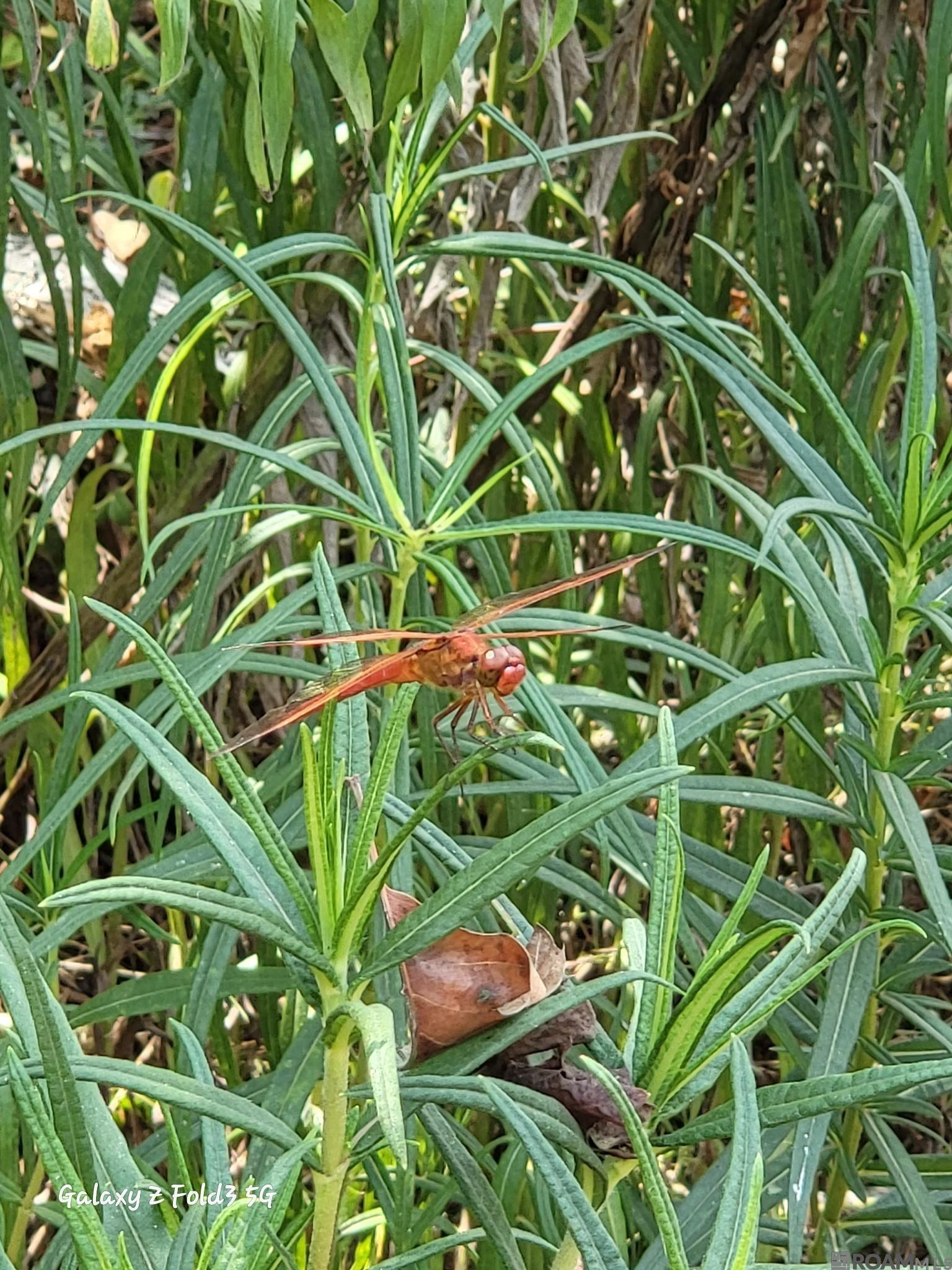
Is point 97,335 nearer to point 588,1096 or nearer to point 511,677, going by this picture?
point 511,677

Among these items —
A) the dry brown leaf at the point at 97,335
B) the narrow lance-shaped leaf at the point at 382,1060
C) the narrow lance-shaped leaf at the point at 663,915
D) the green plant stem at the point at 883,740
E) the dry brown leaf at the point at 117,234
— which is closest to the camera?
the narrow lance-shaped leaf at the point at 382,1060

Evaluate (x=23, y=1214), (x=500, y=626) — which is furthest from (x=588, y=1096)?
(x=23, y=1214)

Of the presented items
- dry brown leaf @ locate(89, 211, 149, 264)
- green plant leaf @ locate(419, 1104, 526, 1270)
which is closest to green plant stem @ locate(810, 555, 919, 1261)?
green plant leaf @ locate(419, 1104, 526, 1270)

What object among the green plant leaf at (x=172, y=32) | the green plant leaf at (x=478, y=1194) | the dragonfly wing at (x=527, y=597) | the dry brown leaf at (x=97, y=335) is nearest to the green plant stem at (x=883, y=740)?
the dragonfly wing at (x=527, y=597)

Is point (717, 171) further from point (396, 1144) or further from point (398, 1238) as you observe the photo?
point (396, 1144)

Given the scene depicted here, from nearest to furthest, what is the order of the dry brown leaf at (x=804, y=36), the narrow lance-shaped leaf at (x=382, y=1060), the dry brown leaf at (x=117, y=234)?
the narrow lance-shaped leaf at (x=382, y=1060)
the dry brown leaf at (x=804, y=36)
the dry brown leaf at (x=117, y=234)

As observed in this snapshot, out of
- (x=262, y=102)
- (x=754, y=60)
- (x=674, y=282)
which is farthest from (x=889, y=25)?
(x=262, y=102)

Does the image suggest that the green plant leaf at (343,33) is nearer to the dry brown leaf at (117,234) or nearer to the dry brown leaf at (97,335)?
the dry brown leaf at (97,335)
